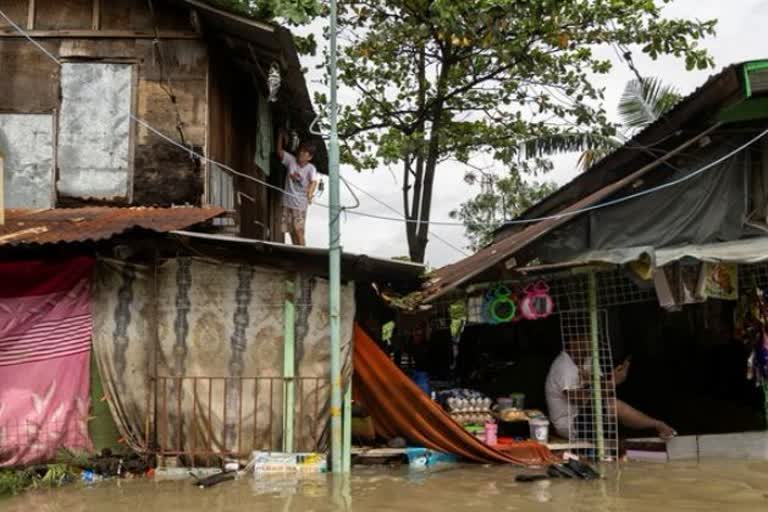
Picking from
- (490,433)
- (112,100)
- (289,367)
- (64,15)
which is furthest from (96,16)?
(490,433)

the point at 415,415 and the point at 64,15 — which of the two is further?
the point at 64,15

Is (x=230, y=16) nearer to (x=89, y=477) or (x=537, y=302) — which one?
(x=537, y=302)

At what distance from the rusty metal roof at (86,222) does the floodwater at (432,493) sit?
2604 mm

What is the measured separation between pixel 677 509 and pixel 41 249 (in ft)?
23.3

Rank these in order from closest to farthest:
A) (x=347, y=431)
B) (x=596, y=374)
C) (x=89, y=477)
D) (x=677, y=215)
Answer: (x=89, y=477) < (x=347, y=431) < (x=596, y=374) < (x=677, y=215)

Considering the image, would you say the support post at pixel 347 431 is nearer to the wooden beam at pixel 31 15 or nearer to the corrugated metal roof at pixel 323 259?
the corrugated metal roof at pixel 323 259

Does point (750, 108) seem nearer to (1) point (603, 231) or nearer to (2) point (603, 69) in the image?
(1) point (603, 231)

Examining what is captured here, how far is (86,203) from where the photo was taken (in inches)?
396

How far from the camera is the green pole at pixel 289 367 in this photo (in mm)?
8266

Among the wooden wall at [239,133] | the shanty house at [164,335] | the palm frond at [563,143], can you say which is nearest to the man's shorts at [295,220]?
the wooden wall at [239,133]

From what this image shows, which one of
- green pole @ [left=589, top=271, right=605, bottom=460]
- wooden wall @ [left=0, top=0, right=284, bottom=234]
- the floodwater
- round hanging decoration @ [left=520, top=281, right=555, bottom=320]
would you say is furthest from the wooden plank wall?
green pole @ [left=589, top=271, right=605, bottom=460]

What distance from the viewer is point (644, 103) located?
52.5 ft

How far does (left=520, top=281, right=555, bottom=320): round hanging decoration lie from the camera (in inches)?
359

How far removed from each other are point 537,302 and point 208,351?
4.02 meters
